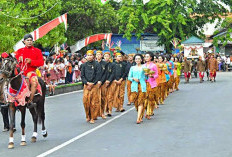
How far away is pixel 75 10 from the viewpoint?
51.4m

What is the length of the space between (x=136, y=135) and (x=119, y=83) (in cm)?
711

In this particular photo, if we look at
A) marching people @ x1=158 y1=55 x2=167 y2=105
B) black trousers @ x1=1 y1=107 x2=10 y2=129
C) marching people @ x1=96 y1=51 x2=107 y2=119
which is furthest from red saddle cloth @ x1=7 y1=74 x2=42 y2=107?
marching people @ x1=158 y1=55 x2=167 y2=105

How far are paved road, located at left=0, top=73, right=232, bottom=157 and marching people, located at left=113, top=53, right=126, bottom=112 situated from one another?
47 cm

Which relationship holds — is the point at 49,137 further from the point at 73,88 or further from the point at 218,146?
the point at 73,88

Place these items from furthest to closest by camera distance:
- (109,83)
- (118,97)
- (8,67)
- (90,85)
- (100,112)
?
1. (118,97)
2. (109,83)
3. (100,112)
4. (90,85)
5. (8,67)

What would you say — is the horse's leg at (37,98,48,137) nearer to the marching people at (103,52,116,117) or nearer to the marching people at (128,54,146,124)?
the marching people at (128,54,146,124)

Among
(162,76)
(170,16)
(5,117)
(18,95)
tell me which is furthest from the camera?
(170,16)

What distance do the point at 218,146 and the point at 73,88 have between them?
68.6 ft

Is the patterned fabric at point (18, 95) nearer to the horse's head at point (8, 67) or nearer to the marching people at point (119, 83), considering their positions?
the horse's head at point (8, 67)

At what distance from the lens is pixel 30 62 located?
11703 millimetres

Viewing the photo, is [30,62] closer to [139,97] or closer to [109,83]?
[139,97]

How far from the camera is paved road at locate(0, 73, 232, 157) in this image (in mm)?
10157

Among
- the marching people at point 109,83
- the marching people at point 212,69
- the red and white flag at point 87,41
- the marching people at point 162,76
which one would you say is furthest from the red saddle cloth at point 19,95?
the red and white flag at point 87,41

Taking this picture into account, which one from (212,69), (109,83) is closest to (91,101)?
(109,83)
